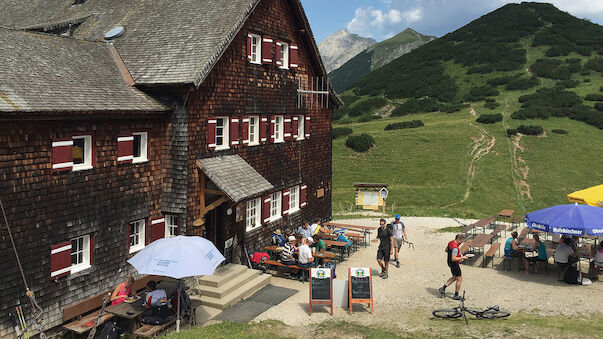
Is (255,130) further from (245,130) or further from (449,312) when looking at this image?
(449,312)

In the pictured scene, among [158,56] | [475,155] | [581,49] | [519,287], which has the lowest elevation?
[519,287]

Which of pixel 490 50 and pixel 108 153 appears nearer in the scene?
pixel 108 153

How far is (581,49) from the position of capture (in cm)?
8294

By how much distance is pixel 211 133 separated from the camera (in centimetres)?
1723

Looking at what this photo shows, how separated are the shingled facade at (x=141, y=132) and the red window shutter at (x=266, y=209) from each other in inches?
2.3

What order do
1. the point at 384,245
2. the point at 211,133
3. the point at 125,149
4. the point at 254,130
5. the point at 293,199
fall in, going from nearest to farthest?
the point at 125,149 → the point at 211,133 → the point at 384,245 → the point at 254,130 → the point at 293,199

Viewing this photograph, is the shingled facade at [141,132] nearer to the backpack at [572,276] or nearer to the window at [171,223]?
the window at [171,223]

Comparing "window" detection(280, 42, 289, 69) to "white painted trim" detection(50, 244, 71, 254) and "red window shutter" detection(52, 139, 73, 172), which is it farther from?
"white painted trim" detection(50, 244, 71, 254)

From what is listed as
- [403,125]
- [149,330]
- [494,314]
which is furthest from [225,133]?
[403,125]

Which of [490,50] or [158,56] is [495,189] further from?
[490,50]

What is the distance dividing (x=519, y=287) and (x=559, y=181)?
104 feet

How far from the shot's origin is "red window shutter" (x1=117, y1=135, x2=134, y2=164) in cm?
1476

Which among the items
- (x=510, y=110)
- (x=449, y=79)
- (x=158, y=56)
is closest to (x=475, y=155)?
(x=510, y=110)

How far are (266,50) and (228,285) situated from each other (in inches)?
370
